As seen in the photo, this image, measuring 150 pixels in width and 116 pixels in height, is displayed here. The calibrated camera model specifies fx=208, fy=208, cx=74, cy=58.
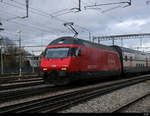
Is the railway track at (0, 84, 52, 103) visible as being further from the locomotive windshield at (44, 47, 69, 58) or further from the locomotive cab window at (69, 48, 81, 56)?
the locomotive cab window at (69, 48, 81, 56)

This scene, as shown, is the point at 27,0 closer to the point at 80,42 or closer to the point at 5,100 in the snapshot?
the point at 80,42

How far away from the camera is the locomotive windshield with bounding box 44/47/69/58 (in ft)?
46.0

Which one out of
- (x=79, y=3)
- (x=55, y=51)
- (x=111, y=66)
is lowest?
(x=111, y=66)

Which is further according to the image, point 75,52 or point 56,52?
point 56,52

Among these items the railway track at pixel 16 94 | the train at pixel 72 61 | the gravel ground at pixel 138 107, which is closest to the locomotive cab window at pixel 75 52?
the train at pixel 72 61

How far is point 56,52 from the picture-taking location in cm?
1451

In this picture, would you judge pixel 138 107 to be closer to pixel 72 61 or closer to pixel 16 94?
pixel 72 61

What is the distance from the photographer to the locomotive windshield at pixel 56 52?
553 inches

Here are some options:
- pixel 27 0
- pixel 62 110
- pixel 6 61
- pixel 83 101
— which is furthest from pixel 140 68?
pixel 6 61

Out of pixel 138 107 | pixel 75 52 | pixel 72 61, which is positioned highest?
pixel 75 52

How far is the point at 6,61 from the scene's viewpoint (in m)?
51.7

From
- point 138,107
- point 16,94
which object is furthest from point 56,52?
point 138,107

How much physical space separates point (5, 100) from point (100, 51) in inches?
395

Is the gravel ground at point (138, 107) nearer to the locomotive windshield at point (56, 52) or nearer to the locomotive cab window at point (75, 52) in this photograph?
the locomotive cab window at point (75, 52)
